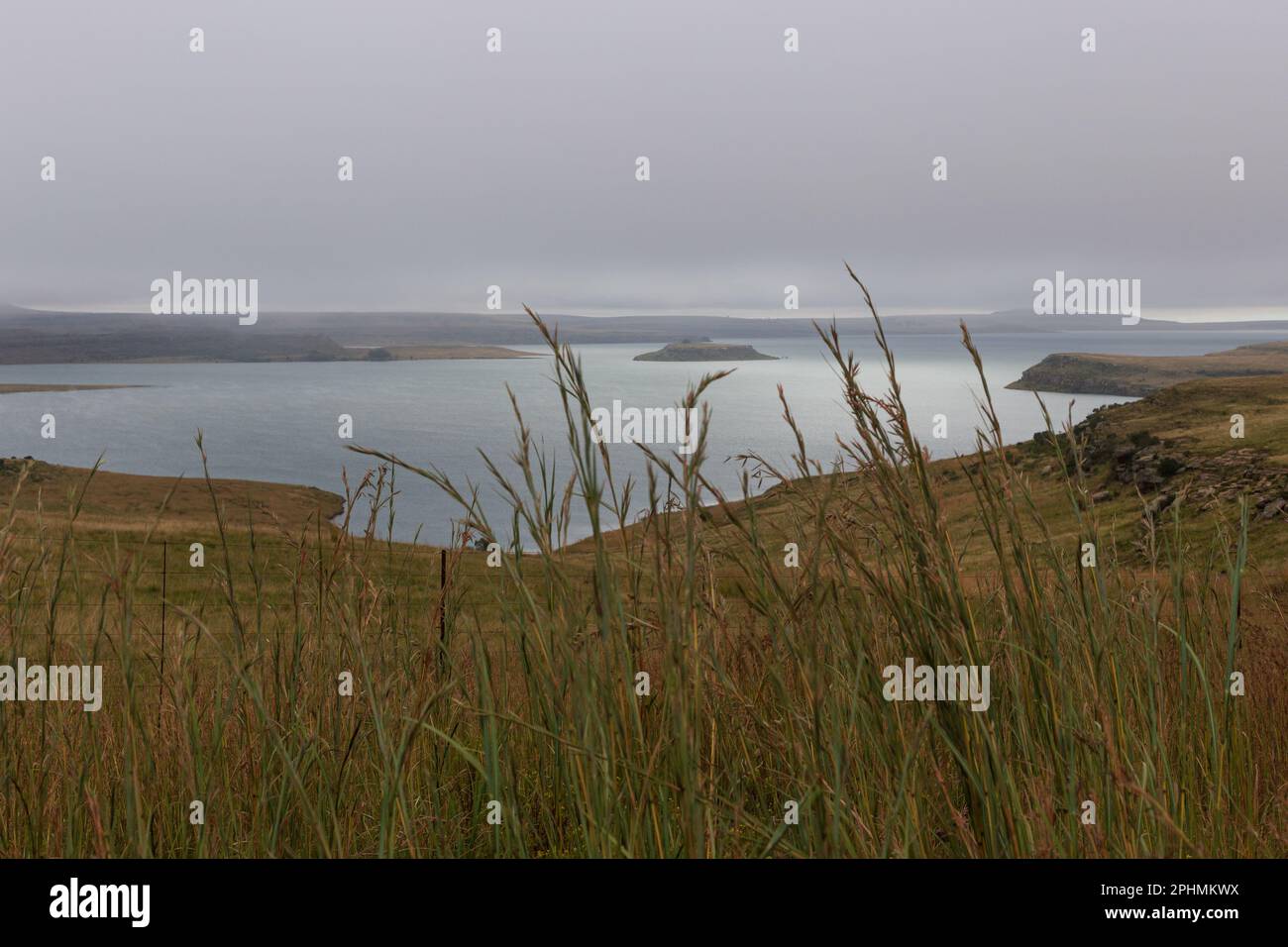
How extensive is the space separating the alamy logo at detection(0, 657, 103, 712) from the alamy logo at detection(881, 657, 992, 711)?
1.63 metres

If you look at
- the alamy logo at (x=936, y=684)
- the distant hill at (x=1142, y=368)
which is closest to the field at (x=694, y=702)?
the alamy logo at (x=936, y=684)

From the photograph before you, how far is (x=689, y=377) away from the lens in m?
1.40

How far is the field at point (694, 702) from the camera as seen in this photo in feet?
4.43
